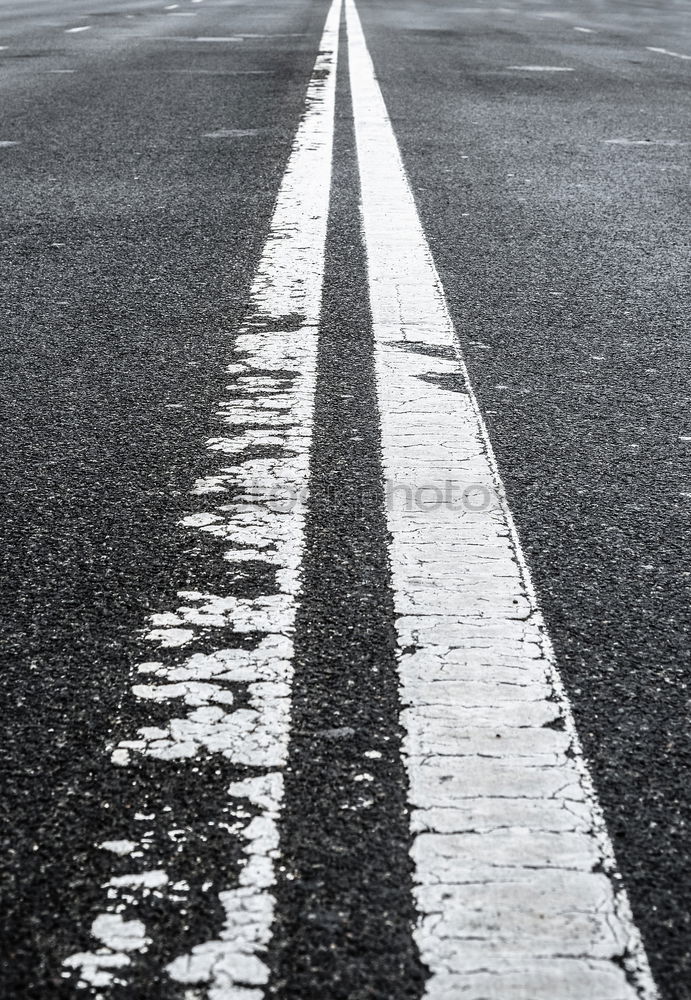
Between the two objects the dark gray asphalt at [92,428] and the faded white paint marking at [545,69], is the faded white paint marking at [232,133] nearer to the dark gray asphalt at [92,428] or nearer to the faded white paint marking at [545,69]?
the dark gray asphalt at [92,428]

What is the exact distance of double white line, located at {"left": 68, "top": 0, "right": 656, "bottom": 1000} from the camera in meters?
1.37

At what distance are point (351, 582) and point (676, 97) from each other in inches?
360

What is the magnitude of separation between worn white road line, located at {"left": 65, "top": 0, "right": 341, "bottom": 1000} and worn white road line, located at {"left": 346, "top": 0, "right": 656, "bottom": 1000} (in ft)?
0.62

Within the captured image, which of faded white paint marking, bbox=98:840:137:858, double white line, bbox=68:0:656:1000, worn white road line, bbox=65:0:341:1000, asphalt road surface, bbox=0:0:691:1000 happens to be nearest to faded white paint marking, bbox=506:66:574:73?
asphalt road surface, bbox=0:0:691:1000

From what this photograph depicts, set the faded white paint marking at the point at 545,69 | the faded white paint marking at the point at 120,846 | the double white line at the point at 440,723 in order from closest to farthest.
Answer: the double white line at the point at 440,723 < the faded white paint marking at the point at 120,846 < the faded white paint marking at the point at 545,69

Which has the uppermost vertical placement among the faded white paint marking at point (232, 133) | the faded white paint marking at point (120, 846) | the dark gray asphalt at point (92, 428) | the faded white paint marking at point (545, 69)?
the faded white paint marking at point (545, 69)

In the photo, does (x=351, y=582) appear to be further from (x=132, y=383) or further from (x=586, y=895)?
(x=132, y=383)

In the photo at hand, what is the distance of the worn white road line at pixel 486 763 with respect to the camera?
1.37 metres

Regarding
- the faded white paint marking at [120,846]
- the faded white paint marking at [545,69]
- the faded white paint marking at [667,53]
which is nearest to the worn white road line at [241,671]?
the faded white paint marking at [120,846]

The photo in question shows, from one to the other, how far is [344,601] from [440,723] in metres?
0.40

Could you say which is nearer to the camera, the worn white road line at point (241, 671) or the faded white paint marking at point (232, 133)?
the worn white road line at point (241, 671)

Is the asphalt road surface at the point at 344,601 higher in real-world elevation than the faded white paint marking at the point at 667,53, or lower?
lower

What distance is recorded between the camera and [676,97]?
33.6 feet

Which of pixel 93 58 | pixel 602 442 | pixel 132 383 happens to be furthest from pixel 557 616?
pixel 93 58
